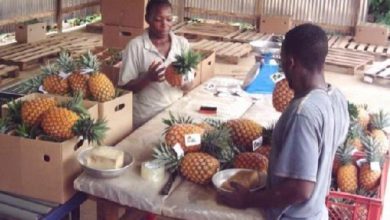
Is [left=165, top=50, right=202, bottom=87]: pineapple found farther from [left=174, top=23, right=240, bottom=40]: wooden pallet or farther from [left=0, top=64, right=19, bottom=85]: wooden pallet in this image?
[left=174, top=23, right=240, bottom=40]: wooden pallet

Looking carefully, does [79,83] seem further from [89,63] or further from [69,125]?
[69,125]

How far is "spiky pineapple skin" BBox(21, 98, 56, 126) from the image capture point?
Result: 9.32ft

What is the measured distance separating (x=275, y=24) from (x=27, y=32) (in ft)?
15.1

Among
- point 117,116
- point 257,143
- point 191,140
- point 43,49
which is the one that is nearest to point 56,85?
point 117,116

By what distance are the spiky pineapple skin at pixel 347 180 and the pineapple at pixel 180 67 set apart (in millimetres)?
1281

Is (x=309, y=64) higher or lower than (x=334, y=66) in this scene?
higher

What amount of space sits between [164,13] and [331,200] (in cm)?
175

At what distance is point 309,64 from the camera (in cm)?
220

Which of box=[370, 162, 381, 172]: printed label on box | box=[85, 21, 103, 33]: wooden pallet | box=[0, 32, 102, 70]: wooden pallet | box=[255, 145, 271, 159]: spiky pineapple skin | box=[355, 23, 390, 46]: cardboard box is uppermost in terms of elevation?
box=[255, 145, 271, 159]: spiky pineapple skin

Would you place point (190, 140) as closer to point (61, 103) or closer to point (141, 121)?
point (61, 103)

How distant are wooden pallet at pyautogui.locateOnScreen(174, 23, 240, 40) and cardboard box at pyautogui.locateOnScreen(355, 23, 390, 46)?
7.43 ft

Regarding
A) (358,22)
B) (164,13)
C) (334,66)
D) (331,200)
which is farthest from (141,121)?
(358,22)

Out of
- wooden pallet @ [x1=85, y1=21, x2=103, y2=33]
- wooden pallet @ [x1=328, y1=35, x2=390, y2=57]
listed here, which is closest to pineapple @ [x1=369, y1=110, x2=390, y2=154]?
wooden pallet @ [x1=328, y1=35, x2=390, y2=57]

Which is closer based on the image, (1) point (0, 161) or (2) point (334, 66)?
(1) point (0, 161)
